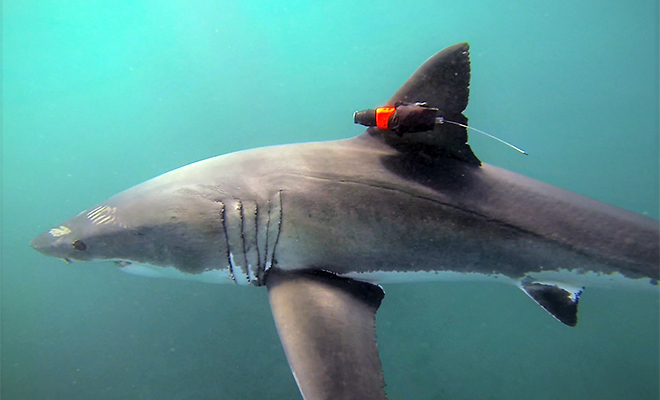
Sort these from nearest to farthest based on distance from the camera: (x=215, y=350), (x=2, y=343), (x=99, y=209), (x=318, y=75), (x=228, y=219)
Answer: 1. (x=228, y=219)
2. (x=99, y=209)
3. (x=215, y=350)
4. (x=2, y=343)
5. (x=318, y=75)

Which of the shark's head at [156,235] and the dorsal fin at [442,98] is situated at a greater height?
the dorsal fin at [442,98]

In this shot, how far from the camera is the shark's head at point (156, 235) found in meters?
2.86

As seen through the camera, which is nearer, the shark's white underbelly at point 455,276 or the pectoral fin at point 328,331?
the pectoral fin at point 328,331

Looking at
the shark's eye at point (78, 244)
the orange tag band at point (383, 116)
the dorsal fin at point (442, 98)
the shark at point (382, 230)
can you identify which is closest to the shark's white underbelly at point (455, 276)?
the shark at point (382, 230)

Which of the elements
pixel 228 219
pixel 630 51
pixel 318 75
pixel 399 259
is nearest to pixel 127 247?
pixel 228 219

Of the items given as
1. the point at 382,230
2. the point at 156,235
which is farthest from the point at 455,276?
the point at 156,235

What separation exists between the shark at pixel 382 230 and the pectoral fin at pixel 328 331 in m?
0.03

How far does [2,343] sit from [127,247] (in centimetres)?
1588

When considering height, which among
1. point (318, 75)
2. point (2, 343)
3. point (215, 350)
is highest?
point (318, 75)

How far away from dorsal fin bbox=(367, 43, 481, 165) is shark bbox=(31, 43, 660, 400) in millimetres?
11

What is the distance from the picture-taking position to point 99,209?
3.12 metres

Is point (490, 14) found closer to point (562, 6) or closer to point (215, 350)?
point (562, 6)

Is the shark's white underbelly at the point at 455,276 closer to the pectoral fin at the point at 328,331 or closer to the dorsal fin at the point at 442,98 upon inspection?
the pectoral fin at the point at 328,331

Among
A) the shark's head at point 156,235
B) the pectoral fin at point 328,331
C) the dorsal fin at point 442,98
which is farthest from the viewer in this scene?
the dorsal fin at point 442,98
